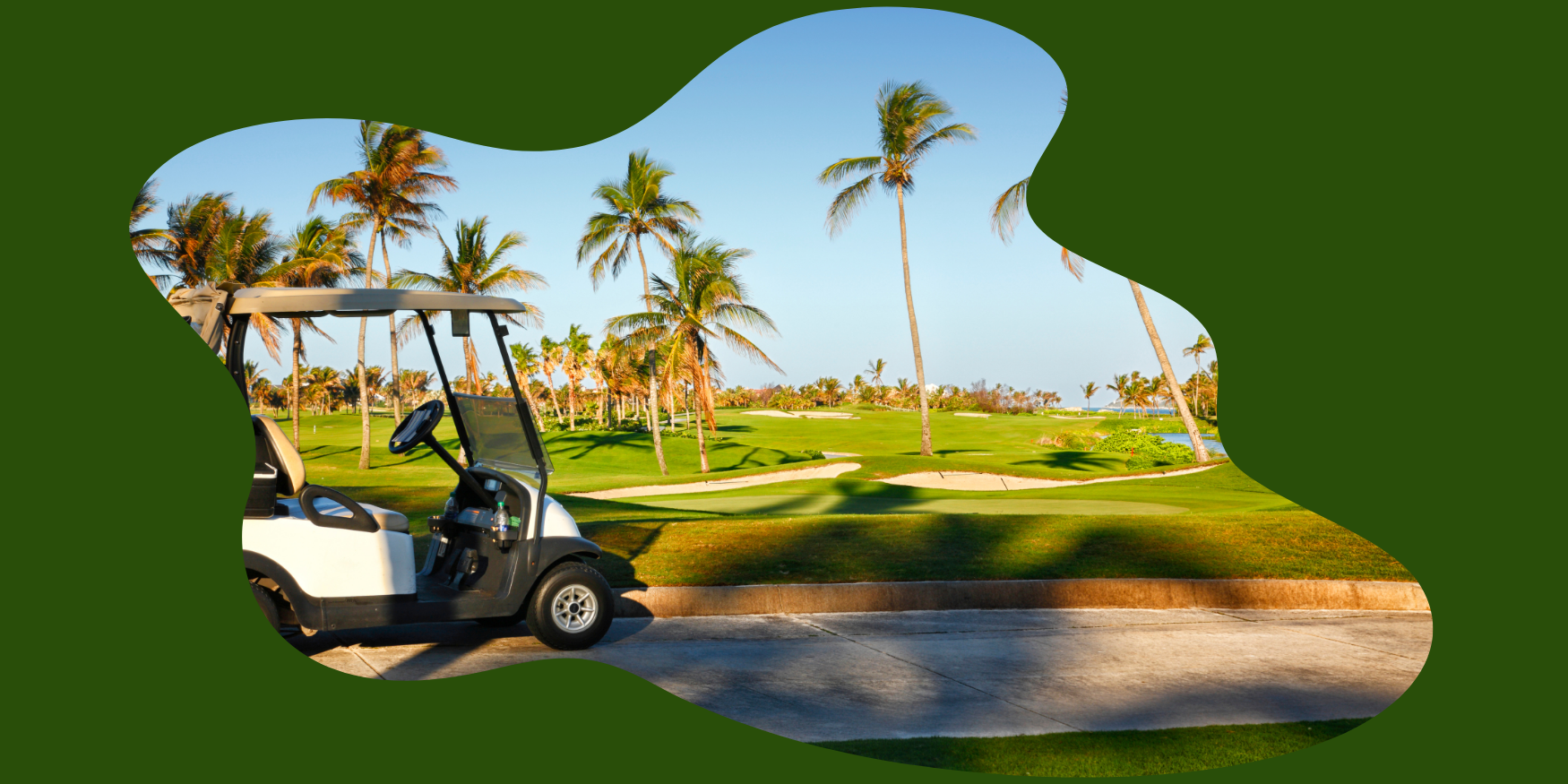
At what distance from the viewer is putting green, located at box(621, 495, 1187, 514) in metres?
13.2

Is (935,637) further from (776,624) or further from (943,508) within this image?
(943,508)

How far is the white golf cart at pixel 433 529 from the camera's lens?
5.48m

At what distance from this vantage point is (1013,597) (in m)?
8.61

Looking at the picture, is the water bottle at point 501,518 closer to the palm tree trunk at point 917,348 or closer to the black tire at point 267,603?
the black tire at point 267,603

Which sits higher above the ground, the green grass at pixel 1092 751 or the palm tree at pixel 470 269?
the palm tree at pixel 470 269

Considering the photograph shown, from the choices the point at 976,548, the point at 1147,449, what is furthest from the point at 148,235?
the point at 1147,449

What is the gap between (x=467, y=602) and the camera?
20.3 ft

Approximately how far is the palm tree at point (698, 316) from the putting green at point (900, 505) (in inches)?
81.1

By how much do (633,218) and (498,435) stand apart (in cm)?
602

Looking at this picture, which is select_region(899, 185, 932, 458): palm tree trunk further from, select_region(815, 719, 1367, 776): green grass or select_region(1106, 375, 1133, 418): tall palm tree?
select_region(815, 719, 1367, 776): green grass

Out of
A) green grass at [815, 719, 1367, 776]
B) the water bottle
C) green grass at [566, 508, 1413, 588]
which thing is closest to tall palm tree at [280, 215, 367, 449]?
green grass at [566, 508, 1413, 588]

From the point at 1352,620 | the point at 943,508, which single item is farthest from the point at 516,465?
the point at 943,508

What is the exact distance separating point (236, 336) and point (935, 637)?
493cm

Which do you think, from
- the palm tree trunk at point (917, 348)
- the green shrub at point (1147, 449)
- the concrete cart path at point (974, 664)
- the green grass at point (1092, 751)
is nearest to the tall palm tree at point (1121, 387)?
the green shrub at point (1147, 449)
